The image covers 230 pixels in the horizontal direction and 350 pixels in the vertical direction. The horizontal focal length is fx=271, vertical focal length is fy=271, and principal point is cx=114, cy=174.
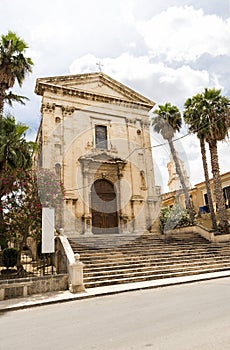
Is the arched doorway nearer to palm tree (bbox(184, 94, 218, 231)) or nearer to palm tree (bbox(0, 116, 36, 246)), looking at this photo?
palm tree (bbox(0, 116, 36, 246))

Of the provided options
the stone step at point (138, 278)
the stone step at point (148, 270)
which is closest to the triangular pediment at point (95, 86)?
the stone step at point (148, 270)

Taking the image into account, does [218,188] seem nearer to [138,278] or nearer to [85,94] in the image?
[138,278]

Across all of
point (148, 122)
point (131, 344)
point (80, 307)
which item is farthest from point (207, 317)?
point (148, 122)

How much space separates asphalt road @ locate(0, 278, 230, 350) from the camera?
141 inches

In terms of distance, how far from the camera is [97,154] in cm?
1755

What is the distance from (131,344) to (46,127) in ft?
48.2

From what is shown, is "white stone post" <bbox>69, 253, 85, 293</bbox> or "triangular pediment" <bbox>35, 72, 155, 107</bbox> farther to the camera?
"triangular pediment" <bbox>35, 72, 155, 107</bbox>

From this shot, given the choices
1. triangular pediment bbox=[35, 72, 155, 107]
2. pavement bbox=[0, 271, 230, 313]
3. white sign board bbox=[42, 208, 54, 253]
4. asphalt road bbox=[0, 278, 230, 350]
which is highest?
triangular pediment bbox=[35, 72, 155, 107]

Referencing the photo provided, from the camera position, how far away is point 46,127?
16594 mm

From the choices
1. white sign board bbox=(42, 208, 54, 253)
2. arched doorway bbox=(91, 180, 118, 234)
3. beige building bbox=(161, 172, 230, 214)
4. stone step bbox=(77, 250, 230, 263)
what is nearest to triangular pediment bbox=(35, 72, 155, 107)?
arched doorway bbox=(91, 180, 118, 234)

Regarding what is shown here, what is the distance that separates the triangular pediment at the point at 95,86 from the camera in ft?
57.9

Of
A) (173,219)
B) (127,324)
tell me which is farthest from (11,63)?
(173,219)

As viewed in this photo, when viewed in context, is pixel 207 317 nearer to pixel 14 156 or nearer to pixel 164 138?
pixel 14 156

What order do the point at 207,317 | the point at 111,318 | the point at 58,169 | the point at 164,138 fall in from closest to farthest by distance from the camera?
the point at 207,317
the point at 111,318
the point at 58,169
the point at 164,138
